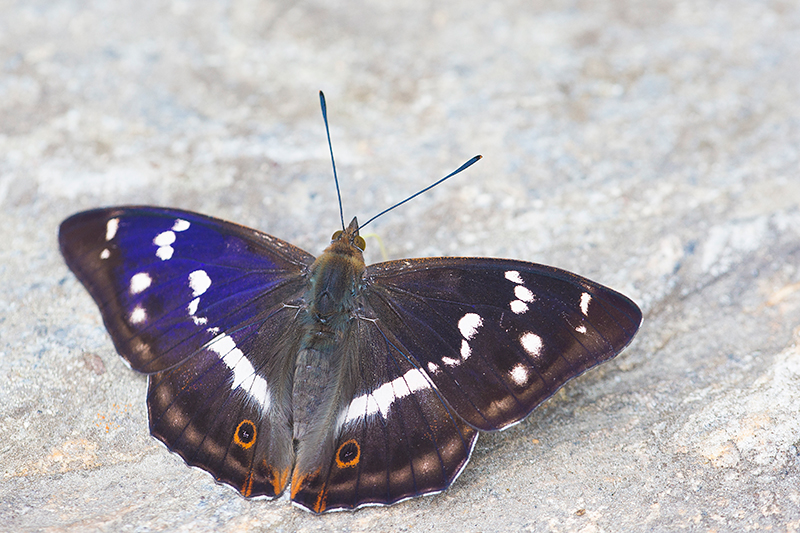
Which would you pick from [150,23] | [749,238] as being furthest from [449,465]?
[150,23]

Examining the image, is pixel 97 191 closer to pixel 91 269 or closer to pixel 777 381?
pixel 91 269

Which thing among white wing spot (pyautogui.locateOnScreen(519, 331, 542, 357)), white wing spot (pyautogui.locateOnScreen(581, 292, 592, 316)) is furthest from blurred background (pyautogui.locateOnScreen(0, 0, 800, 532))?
white wing spot (pyautogui.locateOnScreen(581, 292, 592, 316))

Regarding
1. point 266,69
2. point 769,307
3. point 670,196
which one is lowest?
point 769,307

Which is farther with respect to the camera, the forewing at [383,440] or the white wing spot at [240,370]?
the white wing spot at [240,370]

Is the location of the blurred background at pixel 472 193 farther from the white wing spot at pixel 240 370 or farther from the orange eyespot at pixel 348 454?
the white wing spot at pixel 240 370

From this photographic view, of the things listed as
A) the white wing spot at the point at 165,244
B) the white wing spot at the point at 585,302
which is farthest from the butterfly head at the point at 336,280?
the white wing spot at the point at 585,302

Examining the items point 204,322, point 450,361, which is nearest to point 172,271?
point 204,322

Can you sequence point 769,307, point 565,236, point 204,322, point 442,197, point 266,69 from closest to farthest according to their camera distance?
point 204,322 → point 769,307 → point 565,236 → point 442,197 → point 266,69

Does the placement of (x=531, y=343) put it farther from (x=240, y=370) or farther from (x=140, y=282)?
(x=140, y=282)
